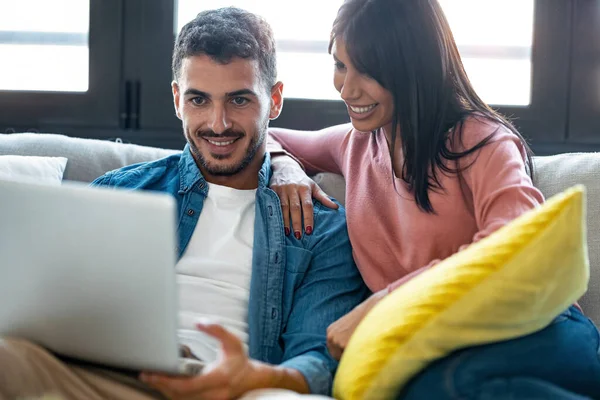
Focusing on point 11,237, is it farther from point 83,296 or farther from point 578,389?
point 578,389

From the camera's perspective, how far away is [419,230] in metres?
1.53

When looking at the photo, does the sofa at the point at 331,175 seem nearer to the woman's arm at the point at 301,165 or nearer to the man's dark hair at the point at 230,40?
the woman's arm at the point at 301,165

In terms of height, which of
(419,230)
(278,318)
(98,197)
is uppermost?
(98,197)

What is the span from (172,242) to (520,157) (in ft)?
2.47

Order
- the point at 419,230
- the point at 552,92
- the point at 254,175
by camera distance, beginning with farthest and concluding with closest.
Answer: the point at 552,92, the point at 254,175, the point at 419,230

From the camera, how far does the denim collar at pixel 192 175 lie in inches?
67.9

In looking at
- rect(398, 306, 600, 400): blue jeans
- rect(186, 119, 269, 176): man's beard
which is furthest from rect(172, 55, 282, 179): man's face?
rect(398, 306, 600, 400): blue jeans

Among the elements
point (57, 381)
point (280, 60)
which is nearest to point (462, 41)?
point (280, 60)

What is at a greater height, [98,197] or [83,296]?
[98,197]

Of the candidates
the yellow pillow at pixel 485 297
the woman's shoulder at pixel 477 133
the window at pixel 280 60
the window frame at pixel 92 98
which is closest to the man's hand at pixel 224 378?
the yellow pillow at pixel 485 297

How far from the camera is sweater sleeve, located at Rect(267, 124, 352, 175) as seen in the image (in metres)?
1.86

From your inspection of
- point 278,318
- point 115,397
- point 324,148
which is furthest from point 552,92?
point 115,397

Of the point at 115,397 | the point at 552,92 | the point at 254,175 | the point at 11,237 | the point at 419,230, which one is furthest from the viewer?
the point at 552,92

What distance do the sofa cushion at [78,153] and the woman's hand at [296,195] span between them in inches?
14.0
